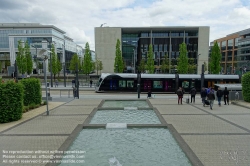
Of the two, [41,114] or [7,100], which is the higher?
[7,100]

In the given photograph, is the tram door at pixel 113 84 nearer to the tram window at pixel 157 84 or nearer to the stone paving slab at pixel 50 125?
the tram window at pixel 157 84

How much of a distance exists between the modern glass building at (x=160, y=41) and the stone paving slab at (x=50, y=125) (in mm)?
52939

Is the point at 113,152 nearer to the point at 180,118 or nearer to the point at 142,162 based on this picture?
the point at 142,162

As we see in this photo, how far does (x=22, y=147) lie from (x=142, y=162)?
4588 millimetres

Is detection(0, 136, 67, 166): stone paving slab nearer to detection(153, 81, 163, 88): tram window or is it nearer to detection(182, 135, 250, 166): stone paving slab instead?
detection(182, 135, 250, 166): stone paving slab

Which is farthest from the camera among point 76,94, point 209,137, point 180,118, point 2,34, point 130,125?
point 2,34

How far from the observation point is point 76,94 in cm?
2084

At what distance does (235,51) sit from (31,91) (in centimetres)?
8506

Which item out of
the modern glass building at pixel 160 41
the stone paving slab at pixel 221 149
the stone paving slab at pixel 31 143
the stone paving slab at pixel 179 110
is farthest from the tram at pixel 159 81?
the modern glass building at pixel 160 41

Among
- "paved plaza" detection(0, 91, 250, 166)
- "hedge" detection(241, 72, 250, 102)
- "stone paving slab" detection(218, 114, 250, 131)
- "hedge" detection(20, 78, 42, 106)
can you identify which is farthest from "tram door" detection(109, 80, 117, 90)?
"stone paving slab" detection(218, 114, 250, 131)

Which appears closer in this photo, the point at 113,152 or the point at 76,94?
the point at 113,152

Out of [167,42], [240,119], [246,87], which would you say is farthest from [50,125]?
[167,42]

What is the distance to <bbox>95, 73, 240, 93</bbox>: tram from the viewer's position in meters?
25.6

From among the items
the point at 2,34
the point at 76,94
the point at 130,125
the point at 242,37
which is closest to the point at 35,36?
the point at 2,34
